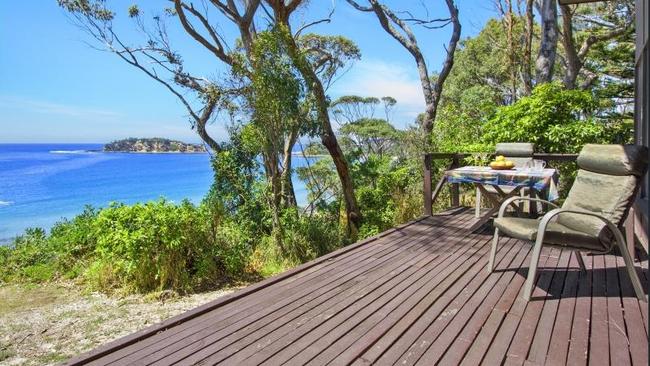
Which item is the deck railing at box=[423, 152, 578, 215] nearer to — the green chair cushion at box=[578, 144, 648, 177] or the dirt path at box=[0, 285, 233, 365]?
the green chair cushion at box=[578, 144, 648, 177]

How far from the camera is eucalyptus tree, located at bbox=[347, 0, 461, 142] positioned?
10070 mm

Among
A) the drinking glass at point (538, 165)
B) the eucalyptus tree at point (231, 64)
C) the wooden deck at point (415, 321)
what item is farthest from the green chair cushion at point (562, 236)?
the eucalyptus tree at point (231, 64)

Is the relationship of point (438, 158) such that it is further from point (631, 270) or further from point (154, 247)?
point (154, 247)

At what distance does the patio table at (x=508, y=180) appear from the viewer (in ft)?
13.9

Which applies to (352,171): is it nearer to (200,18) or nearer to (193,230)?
(193,230)

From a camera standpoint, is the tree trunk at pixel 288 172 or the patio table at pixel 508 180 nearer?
the patio table at pixel 508 180

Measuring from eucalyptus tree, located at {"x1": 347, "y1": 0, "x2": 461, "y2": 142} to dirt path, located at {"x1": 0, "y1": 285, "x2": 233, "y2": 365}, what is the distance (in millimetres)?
7138

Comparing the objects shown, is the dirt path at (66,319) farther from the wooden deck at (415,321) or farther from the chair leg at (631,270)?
the chair leg at (631,270)

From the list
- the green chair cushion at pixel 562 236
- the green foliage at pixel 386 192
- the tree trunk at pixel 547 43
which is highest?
the tree trunk at pixel 547 43

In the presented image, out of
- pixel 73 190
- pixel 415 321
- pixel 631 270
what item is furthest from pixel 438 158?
pixel 73 190

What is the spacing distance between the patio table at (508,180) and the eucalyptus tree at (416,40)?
4.92 meters

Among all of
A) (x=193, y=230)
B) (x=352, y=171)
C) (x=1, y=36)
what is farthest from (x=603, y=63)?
(x=1, y=36)

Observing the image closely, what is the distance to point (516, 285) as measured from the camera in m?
2.96

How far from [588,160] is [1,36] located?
19.7m
